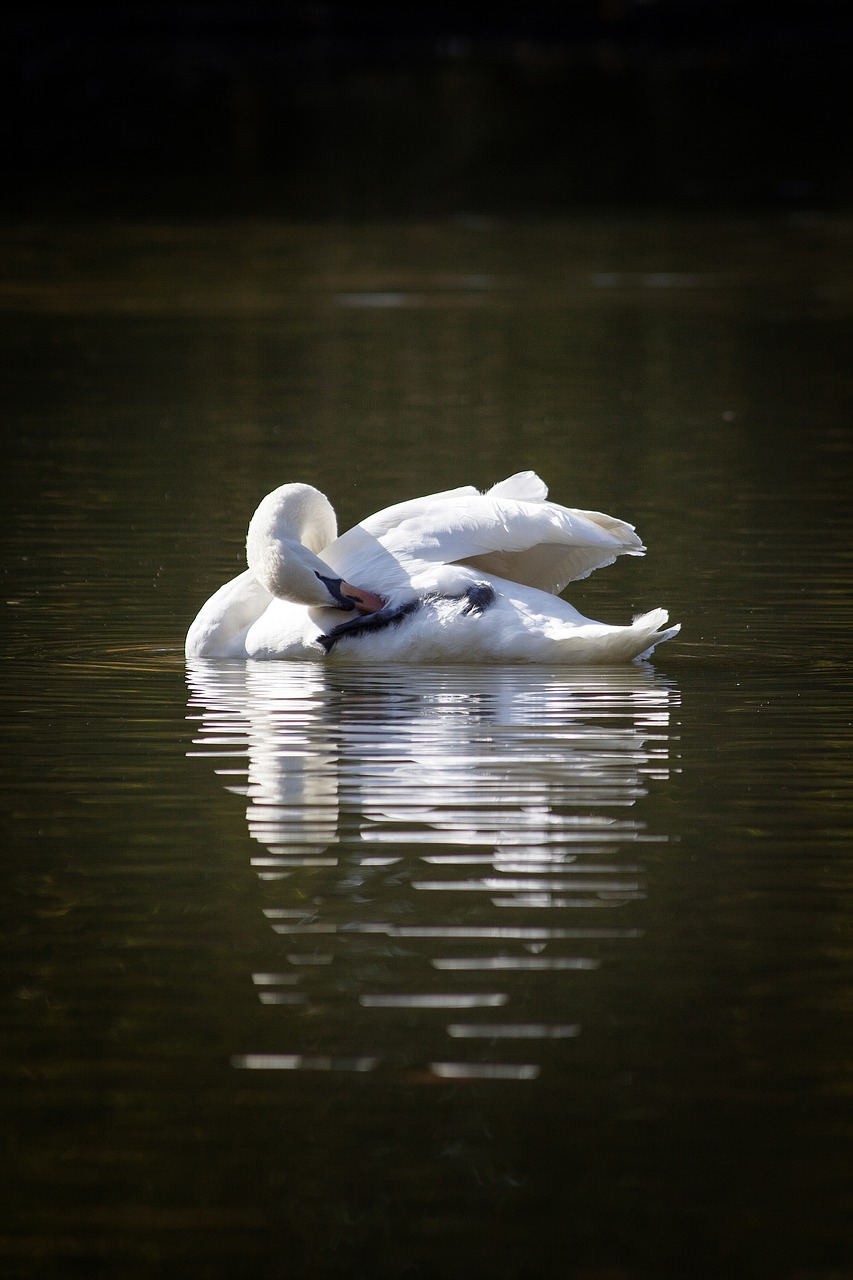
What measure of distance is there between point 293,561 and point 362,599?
291mm

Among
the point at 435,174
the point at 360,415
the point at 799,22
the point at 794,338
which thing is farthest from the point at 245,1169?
the point at 799,22

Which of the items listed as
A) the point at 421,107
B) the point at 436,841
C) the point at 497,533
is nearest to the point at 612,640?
the point at 497,533

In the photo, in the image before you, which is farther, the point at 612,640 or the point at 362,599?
the point at 362,599

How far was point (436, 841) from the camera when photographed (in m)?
7.14

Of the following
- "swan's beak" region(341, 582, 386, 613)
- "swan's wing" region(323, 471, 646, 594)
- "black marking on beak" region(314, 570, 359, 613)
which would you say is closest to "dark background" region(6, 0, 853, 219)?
"swan's wing" region(323, 471, 646, 594)

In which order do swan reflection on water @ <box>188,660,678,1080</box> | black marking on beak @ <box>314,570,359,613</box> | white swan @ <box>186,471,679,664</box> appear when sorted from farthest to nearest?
black marking on beak @ <box>314,570,359,613</box>, white swan @ <box>186,471,679,664</box>, swan reflection on water @ <box>188,660,678,1080</box>

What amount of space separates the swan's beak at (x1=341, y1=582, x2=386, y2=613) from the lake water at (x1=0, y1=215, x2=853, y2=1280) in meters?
0.32

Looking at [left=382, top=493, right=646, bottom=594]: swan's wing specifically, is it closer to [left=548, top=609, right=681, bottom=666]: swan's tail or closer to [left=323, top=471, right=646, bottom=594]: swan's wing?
[left=323, top=471, right=646, bottom=594]: swan's wing

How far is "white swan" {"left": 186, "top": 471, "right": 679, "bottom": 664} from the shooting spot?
9250mm

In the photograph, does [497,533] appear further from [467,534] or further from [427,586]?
[427,586]

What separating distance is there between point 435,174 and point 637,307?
20511 millimetres

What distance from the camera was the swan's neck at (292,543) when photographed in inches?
373

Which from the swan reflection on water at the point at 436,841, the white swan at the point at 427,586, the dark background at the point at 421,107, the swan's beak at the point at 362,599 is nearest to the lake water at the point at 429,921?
the swan reflection on water at the point at 436,841

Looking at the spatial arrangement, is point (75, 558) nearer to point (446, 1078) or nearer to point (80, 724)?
point (80, 724)
